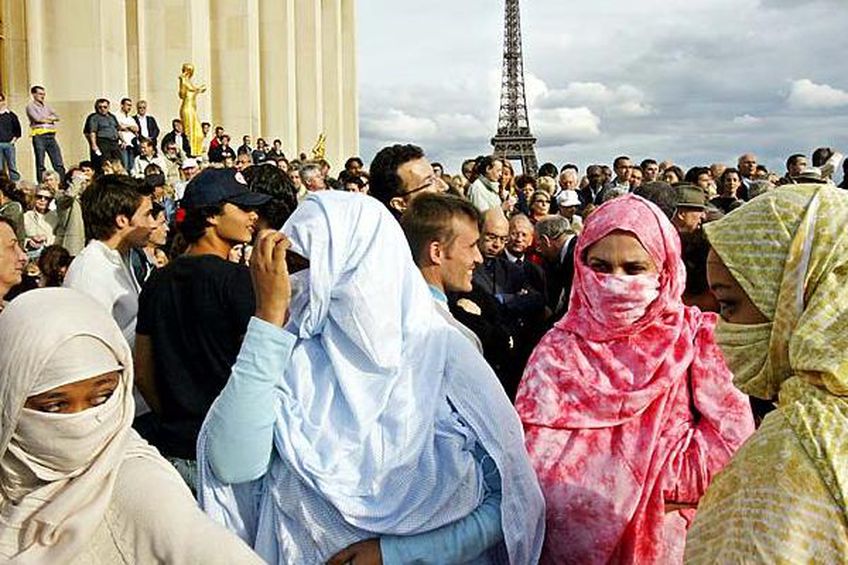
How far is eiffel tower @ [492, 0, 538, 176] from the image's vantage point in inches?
3194

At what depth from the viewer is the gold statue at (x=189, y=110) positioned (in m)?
26.9

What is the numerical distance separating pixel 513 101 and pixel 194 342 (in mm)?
83723

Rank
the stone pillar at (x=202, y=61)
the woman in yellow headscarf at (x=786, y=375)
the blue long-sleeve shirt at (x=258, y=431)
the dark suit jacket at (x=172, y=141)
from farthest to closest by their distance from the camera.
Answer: the stone pillar at (x=202, y=61) → the dark suit jacket at (x=172, y=141) → the blue long-sleeve shirt at (x=258, y=431) → the woman in yellow headscarf at (x=786, y=375)

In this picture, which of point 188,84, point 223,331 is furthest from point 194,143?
point 223,331

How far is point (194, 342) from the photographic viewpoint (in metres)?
4.39

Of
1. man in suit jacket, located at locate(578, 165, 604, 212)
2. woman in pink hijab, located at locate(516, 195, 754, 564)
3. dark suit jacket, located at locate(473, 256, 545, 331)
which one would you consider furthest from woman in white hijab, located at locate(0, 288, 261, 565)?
man in suit jacket, located at locate(578, 165, 604, 212)

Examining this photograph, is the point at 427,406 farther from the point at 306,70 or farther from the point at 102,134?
the point at 306,70

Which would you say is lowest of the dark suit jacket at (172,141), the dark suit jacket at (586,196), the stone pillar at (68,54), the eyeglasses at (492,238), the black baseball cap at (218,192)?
the eyeglasses at (492,238)

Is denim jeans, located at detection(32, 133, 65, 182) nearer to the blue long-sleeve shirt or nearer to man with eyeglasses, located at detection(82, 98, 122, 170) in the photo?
man with eyeglasses, located at detection(82, 98, 122, 170)

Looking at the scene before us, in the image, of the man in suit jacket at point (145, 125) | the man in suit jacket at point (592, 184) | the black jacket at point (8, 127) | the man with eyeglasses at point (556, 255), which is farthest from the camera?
the man in suit jacket at point (145, 125)

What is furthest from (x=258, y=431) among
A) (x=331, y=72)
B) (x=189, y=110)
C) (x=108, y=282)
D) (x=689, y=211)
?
(x=331, y=72)

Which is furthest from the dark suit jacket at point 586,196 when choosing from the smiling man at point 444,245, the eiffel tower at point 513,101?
the eiffel tower at point 513,101

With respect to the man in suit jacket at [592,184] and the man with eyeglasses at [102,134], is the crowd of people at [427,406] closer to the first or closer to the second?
the man in suit jacket at [592,184]

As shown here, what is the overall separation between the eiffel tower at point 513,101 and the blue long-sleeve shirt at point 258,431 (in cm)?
7548
